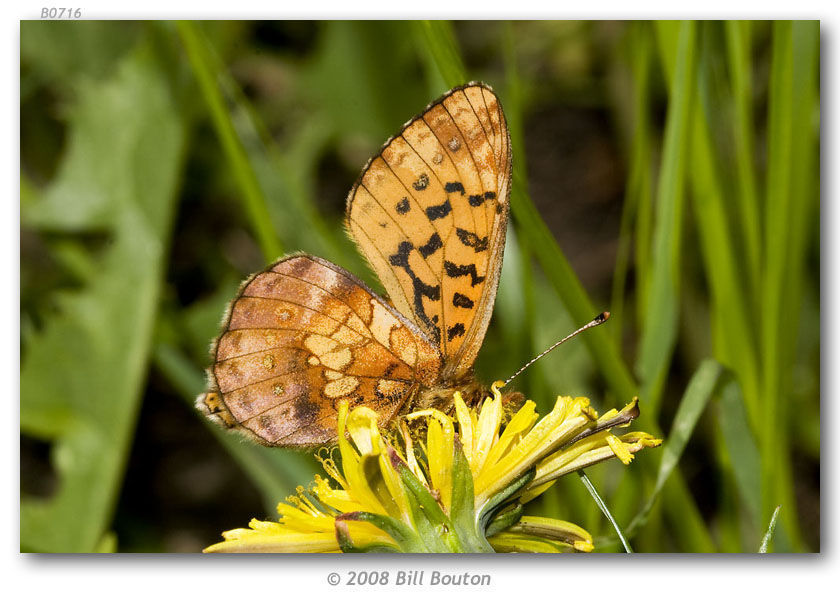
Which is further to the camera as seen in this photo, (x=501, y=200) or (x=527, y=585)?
(x=527, y=585)

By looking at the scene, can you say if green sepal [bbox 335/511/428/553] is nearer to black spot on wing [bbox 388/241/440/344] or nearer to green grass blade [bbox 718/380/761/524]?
black spot on wing [bbox 388/241/440/344]

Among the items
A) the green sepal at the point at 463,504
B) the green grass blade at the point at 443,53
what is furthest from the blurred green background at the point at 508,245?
the green sepal at the point at 463,504

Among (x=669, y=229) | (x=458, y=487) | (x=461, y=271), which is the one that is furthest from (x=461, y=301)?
(x=669, y=229)

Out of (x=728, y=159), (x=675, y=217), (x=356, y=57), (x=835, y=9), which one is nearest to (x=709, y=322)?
(x=728, y=159)

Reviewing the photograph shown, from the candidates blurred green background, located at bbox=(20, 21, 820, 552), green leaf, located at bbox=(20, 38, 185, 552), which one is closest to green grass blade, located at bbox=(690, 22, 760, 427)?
blurred green background, located at bbox=(20, 21, 820, 552)

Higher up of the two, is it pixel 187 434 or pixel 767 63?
pixel 767 63

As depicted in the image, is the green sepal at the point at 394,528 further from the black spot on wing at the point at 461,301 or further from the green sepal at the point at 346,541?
the black spot on wing at the point at 461,301

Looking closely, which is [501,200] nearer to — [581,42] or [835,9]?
[835,9]
